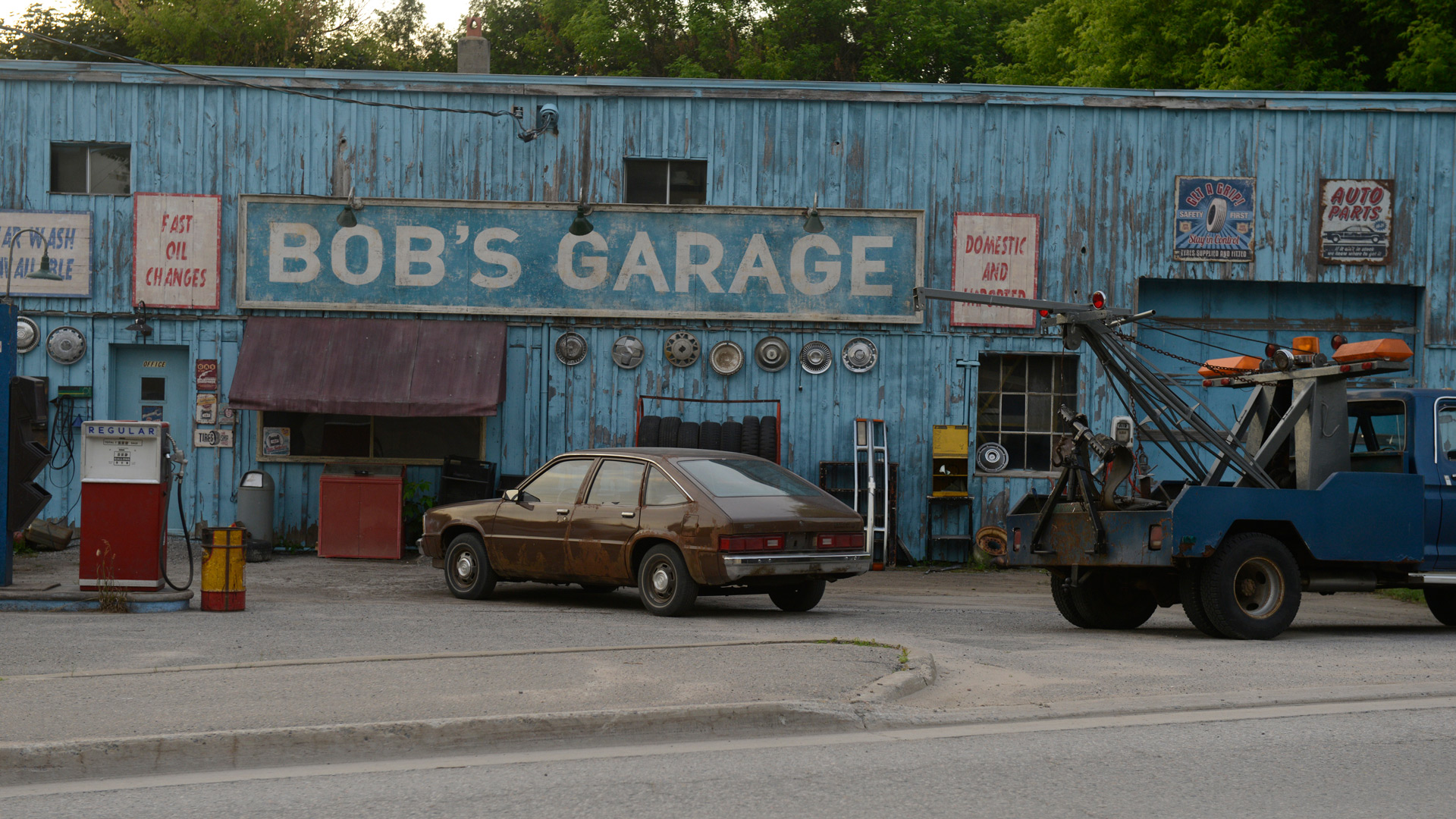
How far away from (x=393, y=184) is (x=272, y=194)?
5.27 feet

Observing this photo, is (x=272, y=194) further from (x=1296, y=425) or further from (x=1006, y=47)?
(x=1006, y=47)

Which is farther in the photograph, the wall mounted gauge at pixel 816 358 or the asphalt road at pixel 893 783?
the wall mounted gauge at pixel 816 358

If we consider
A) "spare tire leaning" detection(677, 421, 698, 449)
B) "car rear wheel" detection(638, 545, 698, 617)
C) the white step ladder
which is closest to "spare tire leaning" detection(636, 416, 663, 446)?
"spare tire leaning" detection(677, 421, 698, 449)

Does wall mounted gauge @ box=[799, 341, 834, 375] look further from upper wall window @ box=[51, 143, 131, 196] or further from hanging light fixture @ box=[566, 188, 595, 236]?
upper wall window @ box=[51, 143, 131, 196]

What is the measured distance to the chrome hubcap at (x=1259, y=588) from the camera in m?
10.6

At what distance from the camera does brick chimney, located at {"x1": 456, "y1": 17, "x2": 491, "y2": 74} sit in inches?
808

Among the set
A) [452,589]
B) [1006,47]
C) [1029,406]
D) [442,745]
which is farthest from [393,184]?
[1006,47]

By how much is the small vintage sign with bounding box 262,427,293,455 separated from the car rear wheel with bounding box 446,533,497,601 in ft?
19.7

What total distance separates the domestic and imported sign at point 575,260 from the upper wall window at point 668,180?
31cm

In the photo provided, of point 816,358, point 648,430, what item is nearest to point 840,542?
point 648,430

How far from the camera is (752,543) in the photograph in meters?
11.3

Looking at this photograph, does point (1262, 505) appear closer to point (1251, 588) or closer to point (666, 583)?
point (1251, 588)

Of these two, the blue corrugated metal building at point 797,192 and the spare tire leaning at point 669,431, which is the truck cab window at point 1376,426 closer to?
the blue corrugated metal building at point 797,192

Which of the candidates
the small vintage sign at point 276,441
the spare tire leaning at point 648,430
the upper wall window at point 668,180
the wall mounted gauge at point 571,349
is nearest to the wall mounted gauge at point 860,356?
the spare tire leaning at point 648,430
